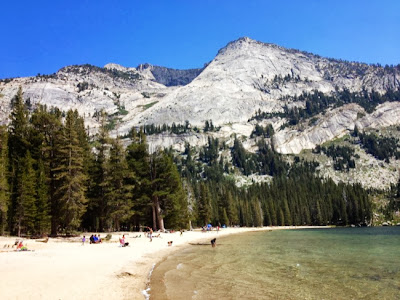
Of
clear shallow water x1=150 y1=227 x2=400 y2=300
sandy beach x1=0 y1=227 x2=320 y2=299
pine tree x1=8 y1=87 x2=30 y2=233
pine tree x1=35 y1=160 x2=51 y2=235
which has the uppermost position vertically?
pine tree x1=8 y1=87 x2=30 y2=233

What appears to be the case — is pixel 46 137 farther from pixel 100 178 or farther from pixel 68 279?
pixel 68 279

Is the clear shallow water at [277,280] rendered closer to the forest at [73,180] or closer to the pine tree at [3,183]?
the forest at [73,180]

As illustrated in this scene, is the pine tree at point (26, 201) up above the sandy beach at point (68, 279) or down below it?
above

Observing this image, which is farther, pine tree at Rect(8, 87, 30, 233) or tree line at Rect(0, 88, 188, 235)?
pine tree at Rect(8, 87, 30, 233)

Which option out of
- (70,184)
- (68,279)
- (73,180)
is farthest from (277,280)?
(70,184)

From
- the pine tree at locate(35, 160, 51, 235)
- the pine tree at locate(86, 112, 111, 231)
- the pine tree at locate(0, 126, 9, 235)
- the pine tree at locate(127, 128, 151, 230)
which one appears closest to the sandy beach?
the pine tree at locate(0, 126, 9, 235)

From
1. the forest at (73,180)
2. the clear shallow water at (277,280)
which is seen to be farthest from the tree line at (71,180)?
the clear shallow water at (277,280)

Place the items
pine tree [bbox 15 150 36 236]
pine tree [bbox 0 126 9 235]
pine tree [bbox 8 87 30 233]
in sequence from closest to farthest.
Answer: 1. pine tree [bbox 0 126 9 235]
2. pine tree [bbox 15 150 36 236]
3. pine tree [bbox 8 87 30 233]

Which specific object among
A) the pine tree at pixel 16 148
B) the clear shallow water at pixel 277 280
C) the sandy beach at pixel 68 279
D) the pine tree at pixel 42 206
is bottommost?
the clear shallow water at pixel 277 280

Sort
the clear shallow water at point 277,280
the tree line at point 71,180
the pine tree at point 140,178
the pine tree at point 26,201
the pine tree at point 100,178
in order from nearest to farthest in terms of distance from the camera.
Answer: the clear shallow water at point 277,280 < the tree line at point 71,180 < the pine tree at point 26,201 < the pine tree at point 100,178 < the pine tree at point 140,178

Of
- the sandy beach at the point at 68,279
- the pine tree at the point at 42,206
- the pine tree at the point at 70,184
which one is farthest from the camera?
the pine tree at the point at 42,206

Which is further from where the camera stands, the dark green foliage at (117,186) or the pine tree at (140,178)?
the pine tree at (140,178)

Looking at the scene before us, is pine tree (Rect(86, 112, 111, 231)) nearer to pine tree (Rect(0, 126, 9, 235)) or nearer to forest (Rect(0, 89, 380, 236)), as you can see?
forest (Rect(0, 89, 380, 236))

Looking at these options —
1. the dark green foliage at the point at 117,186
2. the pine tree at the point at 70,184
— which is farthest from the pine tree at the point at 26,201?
the dark green foliage at the point at 117,186
